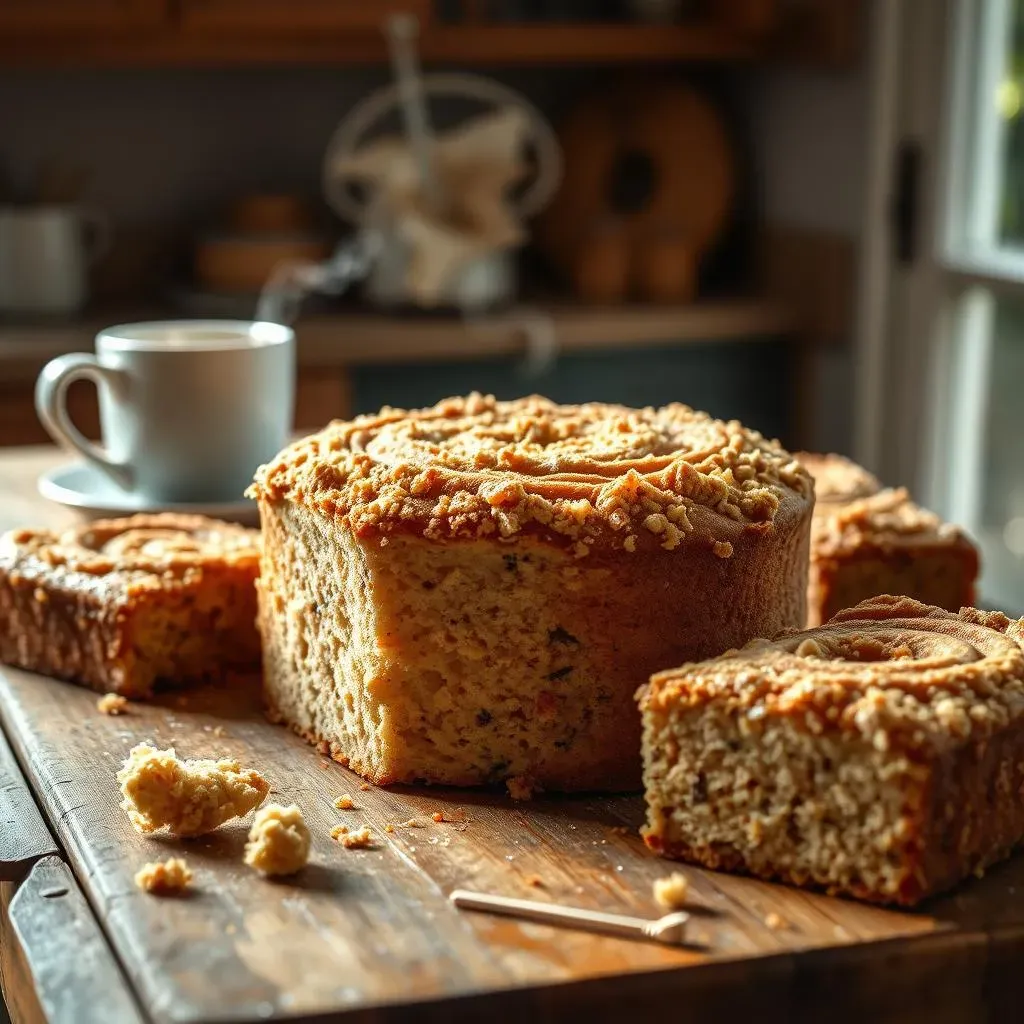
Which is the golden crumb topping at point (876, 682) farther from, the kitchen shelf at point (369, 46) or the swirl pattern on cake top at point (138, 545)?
the kitchen shelf at point (369, 46)

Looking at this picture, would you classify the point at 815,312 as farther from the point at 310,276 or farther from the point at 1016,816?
the point at 1016,816

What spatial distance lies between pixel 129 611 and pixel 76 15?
2008 millimetres

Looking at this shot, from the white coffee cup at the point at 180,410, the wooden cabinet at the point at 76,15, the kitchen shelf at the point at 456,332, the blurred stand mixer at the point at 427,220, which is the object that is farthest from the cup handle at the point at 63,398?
the wooden cabinet at the point at 76,15

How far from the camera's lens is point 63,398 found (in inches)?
62.1

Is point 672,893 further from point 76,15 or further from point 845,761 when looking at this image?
point 76,15

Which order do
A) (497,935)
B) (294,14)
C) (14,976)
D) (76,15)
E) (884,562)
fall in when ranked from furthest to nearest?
(294,14) → (76,15) → (884,562) → (14,976) → (497,935)

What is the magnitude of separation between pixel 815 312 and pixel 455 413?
211 centimetres

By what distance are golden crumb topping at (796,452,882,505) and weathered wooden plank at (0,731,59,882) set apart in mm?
739

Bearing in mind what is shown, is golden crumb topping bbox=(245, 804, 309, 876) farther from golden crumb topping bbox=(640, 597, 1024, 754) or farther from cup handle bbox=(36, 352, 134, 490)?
cup handle bbox=(36, 352, 134, 490)

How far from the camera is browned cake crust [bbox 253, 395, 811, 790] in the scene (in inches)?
41.7

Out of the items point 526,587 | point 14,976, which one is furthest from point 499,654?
point 14,976

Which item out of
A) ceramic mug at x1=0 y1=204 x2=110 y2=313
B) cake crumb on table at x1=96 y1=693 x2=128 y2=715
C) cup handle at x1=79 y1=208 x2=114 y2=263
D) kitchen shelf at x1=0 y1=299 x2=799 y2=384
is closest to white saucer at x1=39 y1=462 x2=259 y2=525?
cake crumb on table at x1=96 y1=693 x2=128 y2=715

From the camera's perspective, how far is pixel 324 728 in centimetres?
120

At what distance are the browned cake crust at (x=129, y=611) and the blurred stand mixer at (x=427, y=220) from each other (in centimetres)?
170
